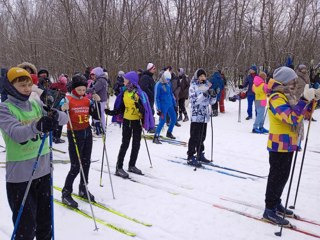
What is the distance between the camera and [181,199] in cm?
506

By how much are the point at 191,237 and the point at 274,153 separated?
151cm

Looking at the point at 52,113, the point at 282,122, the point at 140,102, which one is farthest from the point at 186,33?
the point at 52,113

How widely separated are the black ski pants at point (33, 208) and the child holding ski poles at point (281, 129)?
278 cm

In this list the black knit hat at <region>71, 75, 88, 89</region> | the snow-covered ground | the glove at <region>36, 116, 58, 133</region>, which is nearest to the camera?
the glove at <region>36, 116, 58, 133</region>

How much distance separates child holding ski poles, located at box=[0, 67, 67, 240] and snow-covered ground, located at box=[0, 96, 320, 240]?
111cm

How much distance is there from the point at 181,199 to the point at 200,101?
2.25 m

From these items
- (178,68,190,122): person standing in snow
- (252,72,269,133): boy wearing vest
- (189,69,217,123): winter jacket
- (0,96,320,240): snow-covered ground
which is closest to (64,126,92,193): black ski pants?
(0,96,320,240): snow-covered ground

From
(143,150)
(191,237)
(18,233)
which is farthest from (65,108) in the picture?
(143,150)

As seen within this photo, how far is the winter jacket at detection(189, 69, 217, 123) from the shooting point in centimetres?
654

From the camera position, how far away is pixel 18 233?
9.54 feet

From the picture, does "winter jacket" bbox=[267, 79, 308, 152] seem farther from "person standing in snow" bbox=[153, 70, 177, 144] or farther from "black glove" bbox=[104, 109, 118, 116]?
"person standing in snow" bbox=[153, 70, 177, 144]

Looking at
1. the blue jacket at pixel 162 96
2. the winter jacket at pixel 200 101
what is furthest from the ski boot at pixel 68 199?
the blue jacket at pixel 162 96

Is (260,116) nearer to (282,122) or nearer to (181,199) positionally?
(181,199)

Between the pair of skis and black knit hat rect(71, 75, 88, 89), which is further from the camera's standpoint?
black knit hat rect(71, 75, 88, 89)
